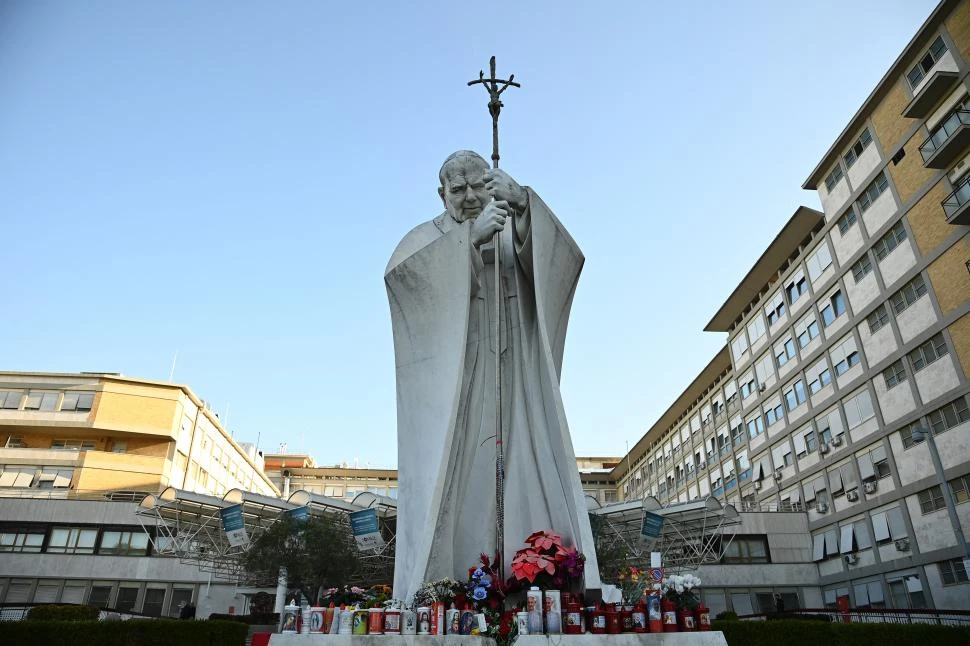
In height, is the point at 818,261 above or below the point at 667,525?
above

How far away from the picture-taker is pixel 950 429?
91.2 ft

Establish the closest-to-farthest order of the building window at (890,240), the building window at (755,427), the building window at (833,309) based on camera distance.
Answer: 1. the building window at (890,240)
2. the building window at (833,309)
3. the building window at (755,427)

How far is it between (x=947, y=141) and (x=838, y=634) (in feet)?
67.9

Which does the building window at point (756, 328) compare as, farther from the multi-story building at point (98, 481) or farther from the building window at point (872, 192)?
the multi-story building at point (98, 481)

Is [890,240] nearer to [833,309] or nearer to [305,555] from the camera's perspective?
[833,309]

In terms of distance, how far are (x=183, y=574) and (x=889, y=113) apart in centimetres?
3983

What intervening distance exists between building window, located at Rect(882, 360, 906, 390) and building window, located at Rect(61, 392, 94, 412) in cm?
4265

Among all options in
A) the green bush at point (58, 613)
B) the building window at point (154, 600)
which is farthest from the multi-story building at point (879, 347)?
the building window at point (154, 600)

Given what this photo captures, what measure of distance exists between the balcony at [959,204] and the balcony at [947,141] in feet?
4.19

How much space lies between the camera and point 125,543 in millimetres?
38000

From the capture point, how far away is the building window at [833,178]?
3638 cm

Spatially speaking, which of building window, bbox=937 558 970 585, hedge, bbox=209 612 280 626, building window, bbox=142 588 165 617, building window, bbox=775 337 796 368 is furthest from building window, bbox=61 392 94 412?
building window, bbox=937 558 970 585

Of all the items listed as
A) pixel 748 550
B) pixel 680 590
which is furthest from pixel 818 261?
pixel 680 590

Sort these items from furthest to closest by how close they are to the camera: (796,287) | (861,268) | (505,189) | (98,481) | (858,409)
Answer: (98,481), (796,287), (861,268), (858,409), (505,189)
